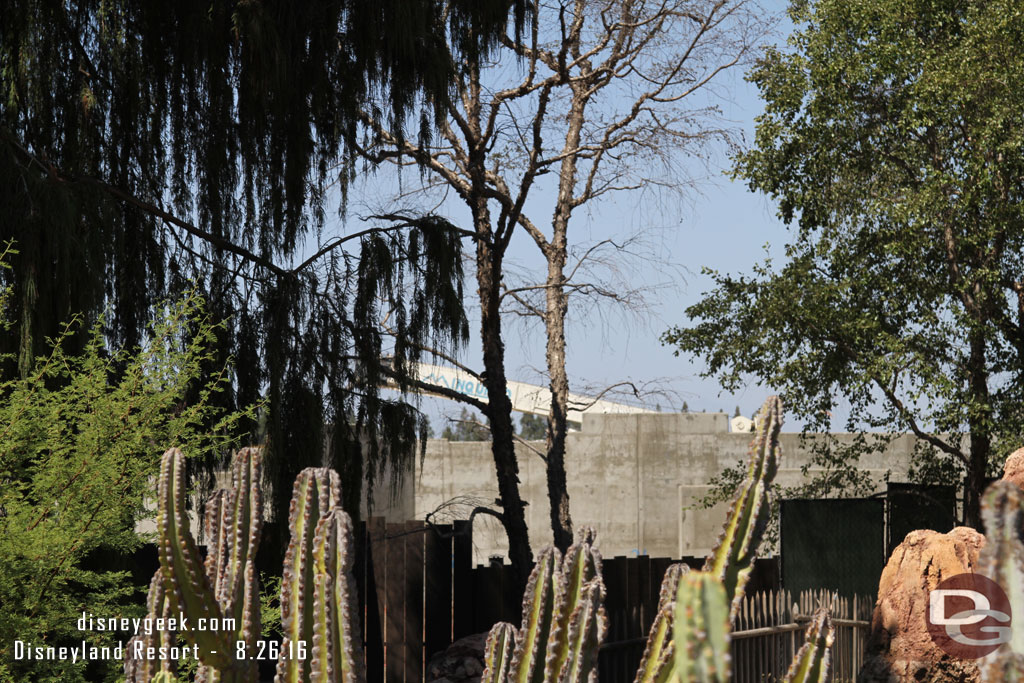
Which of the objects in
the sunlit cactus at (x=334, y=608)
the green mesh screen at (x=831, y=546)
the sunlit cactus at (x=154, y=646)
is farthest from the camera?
the green mesh screen at (x=831, y=546)

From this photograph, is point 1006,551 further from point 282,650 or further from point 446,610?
point 446,610

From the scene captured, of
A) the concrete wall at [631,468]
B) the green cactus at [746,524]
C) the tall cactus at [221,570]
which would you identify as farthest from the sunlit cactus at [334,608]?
the concrete wall at [631,468]

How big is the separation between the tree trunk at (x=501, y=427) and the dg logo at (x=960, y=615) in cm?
373

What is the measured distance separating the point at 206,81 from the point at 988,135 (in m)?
6.72

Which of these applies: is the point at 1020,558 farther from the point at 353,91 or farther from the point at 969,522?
the point at 969,522

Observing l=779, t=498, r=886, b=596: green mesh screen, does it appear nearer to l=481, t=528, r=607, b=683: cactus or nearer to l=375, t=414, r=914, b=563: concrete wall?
l=481, t=528, r=607, b=683: cactus

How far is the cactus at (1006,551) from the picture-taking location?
4.00ft

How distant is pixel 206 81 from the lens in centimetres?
606

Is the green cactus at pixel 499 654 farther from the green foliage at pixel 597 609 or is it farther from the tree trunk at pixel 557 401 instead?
the tree trunk at pixel 557 401

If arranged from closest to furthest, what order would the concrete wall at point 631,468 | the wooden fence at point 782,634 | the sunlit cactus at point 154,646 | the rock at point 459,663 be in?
the sunlit cactus at point 154,646 → the wooden fence at point 782,634 → the rock at point 459,663 → the concrete wall at point 631,468

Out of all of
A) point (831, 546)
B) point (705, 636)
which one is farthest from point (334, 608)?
point (831, 546)

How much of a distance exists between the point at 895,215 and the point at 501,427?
3999 millimetres

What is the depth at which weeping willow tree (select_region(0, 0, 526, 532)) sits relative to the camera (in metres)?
5.74

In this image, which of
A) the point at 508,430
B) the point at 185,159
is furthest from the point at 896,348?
the point at 185,159
